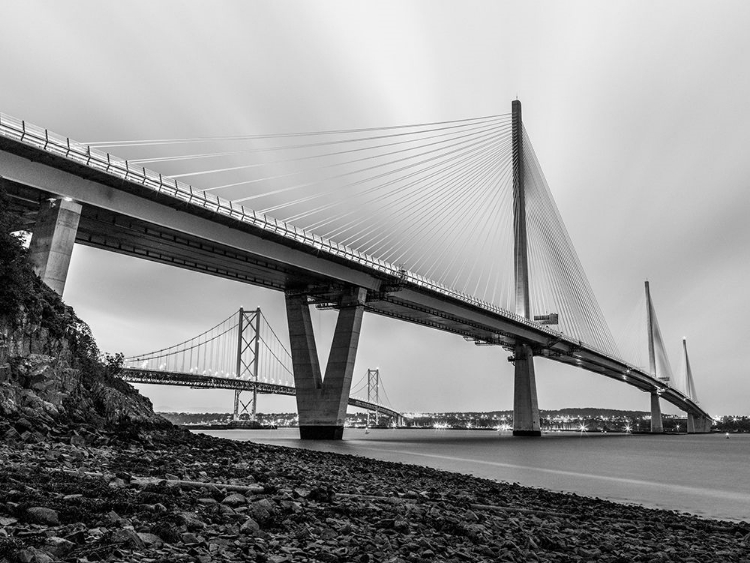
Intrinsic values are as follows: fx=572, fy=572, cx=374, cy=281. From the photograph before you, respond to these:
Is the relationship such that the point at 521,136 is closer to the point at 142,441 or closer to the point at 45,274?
the point at 45,274

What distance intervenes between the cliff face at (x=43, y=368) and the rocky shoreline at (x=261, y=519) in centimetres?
98

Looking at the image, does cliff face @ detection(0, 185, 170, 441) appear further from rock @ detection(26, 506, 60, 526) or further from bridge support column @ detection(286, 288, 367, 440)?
bridge support column @ detection(286, 288, 367, 440)

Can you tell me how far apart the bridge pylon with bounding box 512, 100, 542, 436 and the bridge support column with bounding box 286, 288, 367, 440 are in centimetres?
3133

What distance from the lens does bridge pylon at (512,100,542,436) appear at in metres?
74.8

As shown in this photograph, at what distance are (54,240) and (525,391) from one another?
7059cm

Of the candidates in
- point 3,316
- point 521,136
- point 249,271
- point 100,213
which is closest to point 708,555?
point 3,316

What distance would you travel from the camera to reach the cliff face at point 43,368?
1464 centimetres

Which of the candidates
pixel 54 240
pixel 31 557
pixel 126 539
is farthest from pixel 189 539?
pixel 54 240

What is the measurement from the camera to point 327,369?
49.6 m

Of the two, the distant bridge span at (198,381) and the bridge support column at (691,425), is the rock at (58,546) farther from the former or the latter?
the bridge support column at (691,425)

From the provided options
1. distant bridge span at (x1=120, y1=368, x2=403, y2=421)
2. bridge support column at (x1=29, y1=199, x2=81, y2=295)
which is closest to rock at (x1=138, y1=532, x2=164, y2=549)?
bridge support column at (x1=29, y1=199, x2=81, y2=295)

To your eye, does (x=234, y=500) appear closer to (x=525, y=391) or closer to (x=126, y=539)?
(x=126, y=539)

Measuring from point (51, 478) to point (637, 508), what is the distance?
16.4 meters

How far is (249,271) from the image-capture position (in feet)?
151
